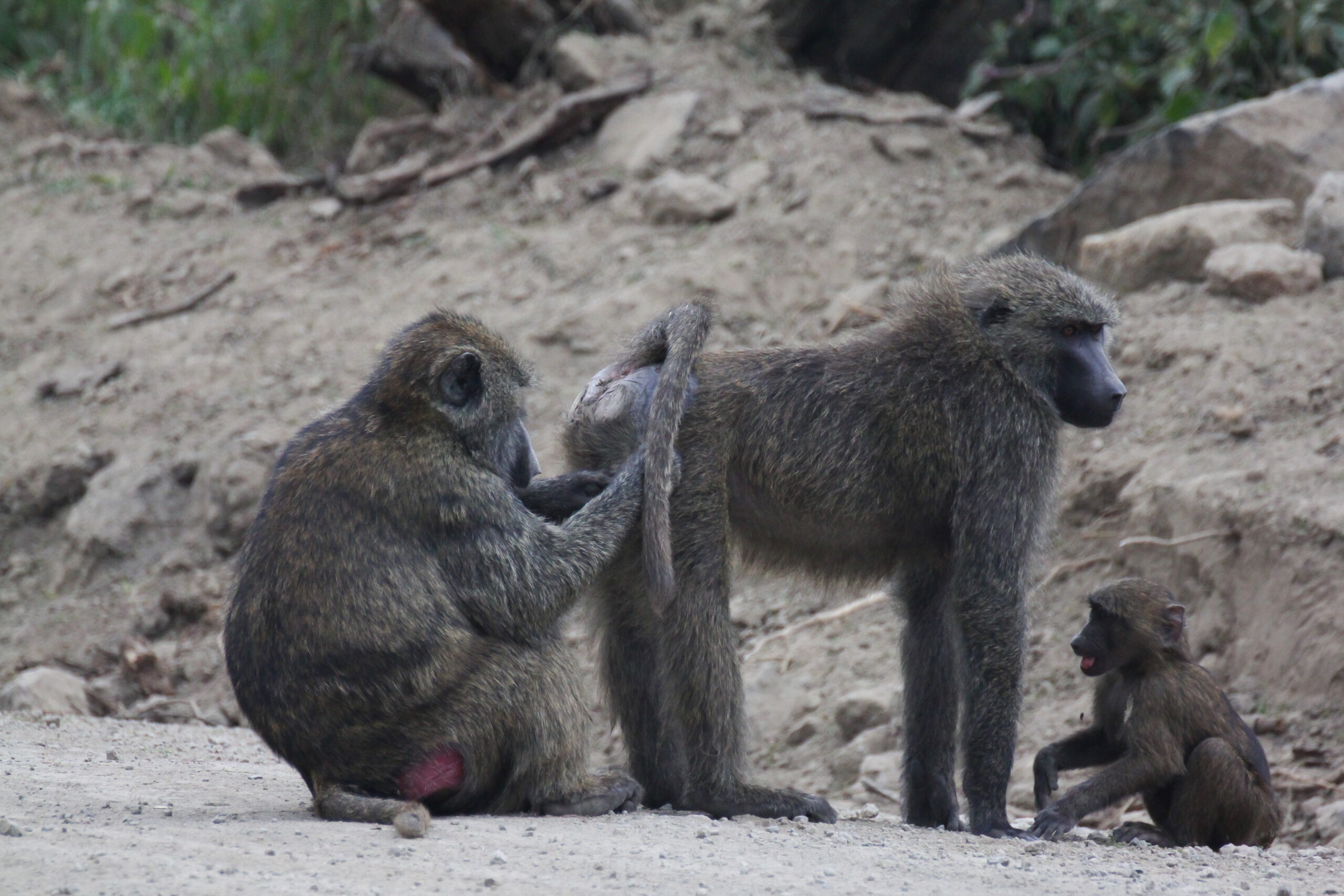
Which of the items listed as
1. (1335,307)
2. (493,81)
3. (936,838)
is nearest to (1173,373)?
(1335,307)

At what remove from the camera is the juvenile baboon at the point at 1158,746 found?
154 inches

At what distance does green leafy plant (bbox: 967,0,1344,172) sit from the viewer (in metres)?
7.86

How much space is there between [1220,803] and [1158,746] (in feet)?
0.72

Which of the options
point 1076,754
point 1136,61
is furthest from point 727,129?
point 1076,754

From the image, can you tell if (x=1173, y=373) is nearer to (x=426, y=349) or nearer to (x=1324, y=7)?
(x=1324, y=7)

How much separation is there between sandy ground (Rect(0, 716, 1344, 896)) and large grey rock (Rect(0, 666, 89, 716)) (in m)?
1.54

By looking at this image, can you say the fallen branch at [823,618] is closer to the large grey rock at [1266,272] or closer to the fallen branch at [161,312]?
the large grey rock at [1266,272]

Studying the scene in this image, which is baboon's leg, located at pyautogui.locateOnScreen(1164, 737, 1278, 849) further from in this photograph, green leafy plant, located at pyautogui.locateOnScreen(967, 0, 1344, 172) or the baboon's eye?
green leafy plant, located at pyautogui.locateOnScreen(967, 0, 1344, 172)

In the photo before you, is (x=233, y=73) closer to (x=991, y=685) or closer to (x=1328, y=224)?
(x=1328, y=224)

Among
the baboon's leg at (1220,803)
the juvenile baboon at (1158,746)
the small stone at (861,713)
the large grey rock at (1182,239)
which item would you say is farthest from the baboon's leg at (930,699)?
the large grey rock at (1182,239)

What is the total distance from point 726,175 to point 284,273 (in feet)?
9.49

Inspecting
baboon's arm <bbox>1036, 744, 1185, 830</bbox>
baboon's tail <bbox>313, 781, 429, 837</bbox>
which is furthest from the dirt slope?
baboon's tail <bbox>313, 781, 429, 837</bbox>

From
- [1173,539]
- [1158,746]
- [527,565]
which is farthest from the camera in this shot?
[1173,539]

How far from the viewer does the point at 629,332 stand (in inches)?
195
